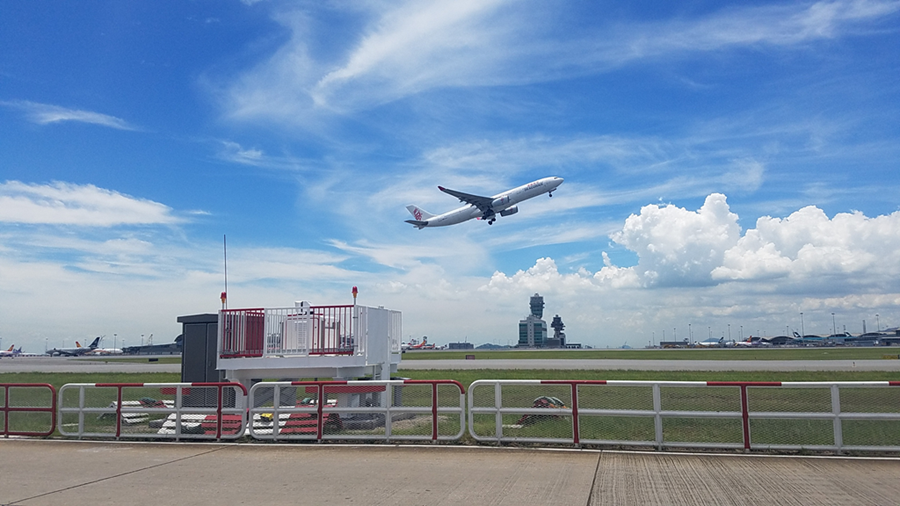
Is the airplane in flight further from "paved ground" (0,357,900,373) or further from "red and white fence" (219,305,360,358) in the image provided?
"red and white fence" (219,305,360,358)

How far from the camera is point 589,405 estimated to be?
1258cm

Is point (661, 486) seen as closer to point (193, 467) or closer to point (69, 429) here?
point (193, 467)

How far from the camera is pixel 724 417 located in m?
11.6

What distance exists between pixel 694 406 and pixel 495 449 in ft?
34.0

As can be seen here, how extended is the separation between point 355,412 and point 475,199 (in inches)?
2030

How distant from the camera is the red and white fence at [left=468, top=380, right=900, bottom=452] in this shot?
11531mm

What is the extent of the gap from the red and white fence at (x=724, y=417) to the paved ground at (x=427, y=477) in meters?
0.52

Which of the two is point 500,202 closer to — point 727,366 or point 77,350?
point 727,366

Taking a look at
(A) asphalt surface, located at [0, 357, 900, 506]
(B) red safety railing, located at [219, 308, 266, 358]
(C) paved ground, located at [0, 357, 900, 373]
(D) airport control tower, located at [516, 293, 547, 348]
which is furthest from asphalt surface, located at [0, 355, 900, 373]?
(D) airport control tower, located at [516, 293, 547, 348]

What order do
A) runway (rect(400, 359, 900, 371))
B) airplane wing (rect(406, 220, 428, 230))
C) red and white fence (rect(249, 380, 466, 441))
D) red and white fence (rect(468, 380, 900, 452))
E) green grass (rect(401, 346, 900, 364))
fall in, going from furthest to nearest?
airplane wing (rect(406, 220, 428, 230)) → green grass (rect(401, 346, 900, 364)) → runway (rect(400, 359, 900, 371)) → red and white fence (rect(249, 380, 466, 441)) → red and white fence (rect(468, 380, 900, 452))

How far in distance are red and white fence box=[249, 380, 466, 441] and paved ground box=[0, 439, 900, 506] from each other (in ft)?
1.93

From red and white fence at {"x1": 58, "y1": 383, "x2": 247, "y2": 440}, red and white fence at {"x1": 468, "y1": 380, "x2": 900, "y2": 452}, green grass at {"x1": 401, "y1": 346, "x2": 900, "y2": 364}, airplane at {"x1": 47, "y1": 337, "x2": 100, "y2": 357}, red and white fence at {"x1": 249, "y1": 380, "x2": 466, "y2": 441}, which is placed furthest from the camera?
airplane at {"x1": 47, "y1": 337, "x2": 100, "y2": 357}

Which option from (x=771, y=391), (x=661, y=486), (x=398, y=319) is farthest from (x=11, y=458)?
(x=771, y=391)

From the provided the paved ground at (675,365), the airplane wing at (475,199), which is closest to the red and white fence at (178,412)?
the paved ground at (675,365)
